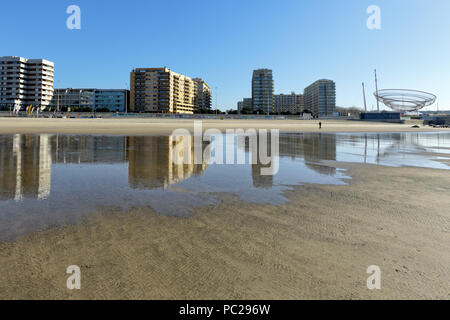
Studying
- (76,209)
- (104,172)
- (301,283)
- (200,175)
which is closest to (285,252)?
(301,283)

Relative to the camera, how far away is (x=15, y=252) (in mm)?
3160

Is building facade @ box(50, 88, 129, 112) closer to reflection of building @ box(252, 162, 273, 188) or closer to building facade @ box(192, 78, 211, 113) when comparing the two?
building facade @ box(192, 78, 211, 113)

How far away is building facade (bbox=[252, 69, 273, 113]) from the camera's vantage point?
181m

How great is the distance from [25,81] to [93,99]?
31.4 m

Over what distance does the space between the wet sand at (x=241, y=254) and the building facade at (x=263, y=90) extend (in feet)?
593

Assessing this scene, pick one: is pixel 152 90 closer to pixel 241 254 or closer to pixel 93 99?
pixel 93 99

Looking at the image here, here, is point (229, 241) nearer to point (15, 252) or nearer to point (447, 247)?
point (15, 252)

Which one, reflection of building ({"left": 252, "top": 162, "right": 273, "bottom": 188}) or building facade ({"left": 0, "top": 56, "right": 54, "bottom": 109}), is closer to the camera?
reflection of building ({"left": 252, "top": 162, "right": 273, "bottom": 188})

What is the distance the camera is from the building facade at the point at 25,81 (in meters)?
131

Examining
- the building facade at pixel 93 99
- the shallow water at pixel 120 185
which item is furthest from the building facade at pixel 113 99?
the shallow water at pixel 120 185

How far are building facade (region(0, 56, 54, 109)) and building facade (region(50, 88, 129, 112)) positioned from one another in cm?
Answer: 1066

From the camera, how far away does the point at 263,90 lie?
182 metres

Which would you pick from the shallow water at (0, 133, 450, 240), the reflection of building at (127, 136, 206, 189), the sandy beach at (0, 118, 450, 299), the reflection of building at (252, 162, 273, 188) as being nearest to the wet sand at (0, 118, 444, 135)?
Result: the reflection of building at (127, 136, 206, 189)
